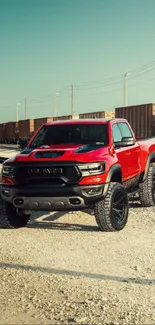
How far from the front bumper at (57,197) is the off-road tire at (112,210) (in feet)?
0.57

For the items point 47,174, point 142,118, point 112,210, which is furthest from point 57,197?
point 142,118

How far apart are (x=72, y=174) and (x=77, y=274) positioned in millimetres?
2135

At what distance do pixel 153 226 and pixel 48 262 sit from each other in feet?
9.21

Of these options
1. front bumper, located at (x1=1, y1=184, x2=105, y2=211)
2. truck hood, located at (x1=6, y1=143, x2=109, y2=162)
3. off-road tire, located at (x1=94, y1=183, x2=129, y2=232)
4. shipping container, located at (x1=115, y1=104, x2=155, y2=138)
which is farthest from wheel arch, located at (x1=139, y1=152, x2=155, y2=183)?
shipping container, located at (x1=115, y1=104, x2=155, y2=138)

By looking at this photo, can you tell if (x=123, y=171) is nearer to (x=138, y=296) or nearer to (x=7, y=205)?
(x=7, y=205)

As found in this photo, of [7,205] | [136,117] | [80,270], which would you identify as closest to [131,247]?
[80,270]

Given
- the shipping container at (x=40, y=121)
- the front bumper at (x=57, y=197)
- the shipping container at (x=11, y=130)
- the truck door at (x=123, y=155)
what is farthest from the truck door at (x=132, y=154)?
the shipping container at (x=11, y=130)

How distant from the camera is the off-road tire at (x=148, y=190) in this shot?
985 cm

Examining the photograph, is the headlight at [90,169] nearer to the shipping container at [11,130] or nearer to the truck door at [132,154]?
the truck door at [132,154]

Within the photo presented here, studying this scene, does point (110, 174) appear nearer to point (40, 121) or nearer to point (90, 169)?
point (90, 169)

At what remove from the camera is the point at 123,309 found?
4.27 m

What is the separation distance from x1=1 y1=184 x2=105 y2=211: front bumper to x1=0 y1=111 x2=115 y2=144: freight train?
3641cm

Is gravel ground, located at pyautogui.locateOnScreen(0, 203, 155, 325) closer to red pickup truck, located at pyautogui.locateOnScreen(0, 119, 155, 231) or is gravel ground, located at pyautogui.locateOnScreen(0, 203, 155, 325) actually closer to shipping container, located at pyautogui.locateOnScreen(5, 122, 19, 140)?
red pickup truck, located at pyautogui.locateOnScreen(0, 119, 155, 231)

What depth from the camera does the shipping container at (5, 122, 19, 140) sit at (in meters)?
61.4
